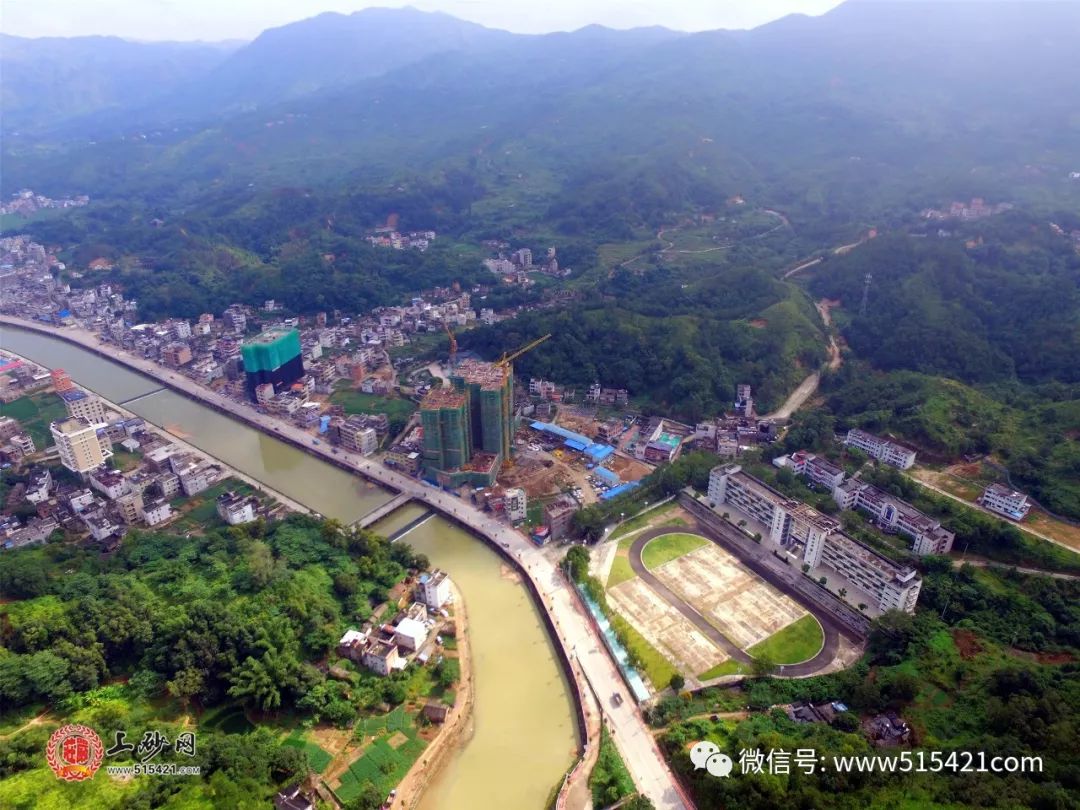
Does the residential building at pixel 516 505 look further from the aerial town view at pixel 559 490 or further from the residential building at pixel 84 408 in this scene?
the residential building at pixel 84 408

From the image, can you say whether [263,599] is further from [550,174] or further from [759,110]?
[759,110]

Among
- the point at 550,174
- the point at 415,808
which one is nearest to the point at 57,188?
the point at 550,174

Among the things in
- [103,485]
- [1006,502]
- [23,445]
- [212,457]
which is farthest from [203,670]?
[1006,502]

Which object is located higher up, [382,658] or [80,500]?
[382,658]

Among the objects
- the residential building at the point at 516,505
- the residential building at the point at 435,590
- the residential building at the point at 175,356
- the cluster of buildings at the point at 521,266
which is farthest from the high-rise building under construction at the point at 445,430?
the cluster of buildings at the point at 521,266

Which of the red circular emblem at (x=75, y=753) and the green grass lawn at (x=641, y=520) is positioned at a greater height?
the red circular emblem at (x=75, y=753)

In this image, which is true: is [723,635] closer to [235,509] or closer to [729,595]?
[729,595]
